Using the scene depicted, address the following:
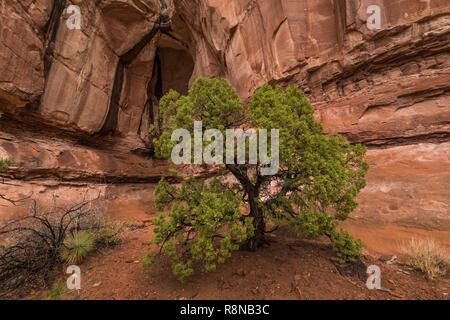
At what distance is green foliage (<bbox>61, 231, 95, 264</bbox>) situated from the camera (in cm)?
575

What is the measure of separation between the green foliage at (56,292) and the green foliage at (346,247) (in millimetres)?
7025

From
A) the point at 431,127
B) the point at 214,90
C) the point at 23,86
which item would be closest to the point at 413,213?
the point at 431,127

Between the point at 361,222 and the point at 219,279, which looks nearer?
the point at 219,279

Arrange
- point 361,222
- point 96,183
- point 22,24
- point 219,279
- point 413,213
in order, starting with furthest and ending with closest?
point 96,183 < point 22,24 < point 361,222 < point 413,213 < point 219,279

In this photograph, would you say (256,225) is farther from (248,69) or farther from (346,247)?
(248,69)

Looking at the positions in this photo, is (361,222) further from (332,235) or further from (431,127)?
(431,127)

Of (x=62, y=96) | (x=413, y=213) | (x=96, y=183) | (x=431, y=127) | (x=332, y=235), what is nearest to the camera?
(x=332, y=235)

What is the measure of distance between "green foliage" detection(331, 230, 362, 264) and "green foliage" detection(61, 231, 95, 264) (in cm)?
768

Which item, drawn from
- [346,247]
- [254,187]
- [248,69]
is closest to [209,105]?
[254,187]

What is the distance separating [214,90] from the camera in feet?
17.3

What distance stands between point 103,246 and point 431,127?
597 inches

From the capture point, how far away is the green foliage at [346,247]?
16.5 feet

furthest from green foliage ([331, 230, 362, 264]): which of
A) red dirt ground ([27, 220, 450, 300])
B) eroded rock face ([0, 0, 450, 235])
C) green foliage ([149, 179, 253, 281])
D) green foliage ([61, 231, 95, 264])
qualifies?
green foliage ([61, 231, 95, 264])

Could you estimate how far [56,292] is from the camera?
4.38m
